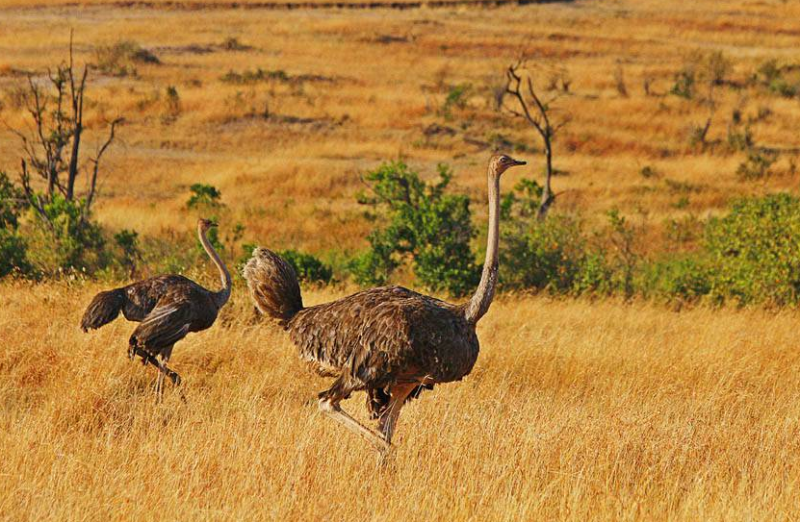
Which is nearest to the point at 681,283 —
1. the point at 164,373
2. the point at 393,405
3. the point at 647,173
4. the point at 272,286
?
the point at 164,373

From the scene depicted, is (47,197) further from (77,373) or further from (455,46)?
(455,46)

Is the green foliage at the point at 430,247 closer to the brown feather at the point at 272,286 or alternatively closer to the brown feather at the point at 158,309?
the brown feather at the point at 158,309

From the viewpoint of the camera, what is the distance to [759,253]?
13672mm

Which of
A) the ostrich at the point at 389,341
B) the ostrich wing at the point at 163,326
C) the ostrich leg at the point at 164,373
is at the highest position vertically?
the ostrich at the point at 389,341

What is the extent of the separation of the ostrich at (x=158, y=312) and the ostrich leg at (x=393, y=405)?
196 centimetres

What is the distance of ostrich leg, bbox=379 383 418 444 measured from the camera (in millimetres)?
6109

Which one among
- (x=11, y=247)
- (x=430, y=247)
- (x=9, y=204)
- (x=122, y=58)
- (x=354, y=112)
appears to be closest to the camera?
(x=11, y=247)

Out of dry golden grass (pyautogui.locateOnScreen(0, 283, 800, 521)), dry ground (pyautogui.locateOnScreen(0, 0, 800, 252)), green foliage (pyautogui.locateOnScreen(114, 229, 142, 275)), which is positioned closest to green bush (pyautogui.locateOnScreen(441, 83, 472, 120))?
dry ground (pyautogui.locateOnScreen(0, 0, 800, 252))

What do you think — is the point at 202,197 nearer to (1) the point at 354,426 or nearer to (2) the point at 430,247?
(2) the point at 430,247

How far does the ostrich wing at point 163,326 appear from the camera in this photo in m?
7.67

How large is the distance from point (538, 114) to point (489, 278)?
22768 millimetres

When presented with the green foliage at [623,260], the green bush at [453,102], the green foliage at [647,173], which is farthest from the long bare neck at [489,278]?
the green bush at [453,102]

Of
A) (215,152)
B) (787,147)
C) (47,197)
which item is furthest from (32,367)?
(787,147)

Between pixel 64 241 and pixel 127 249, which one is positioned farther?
pixel 127 249
